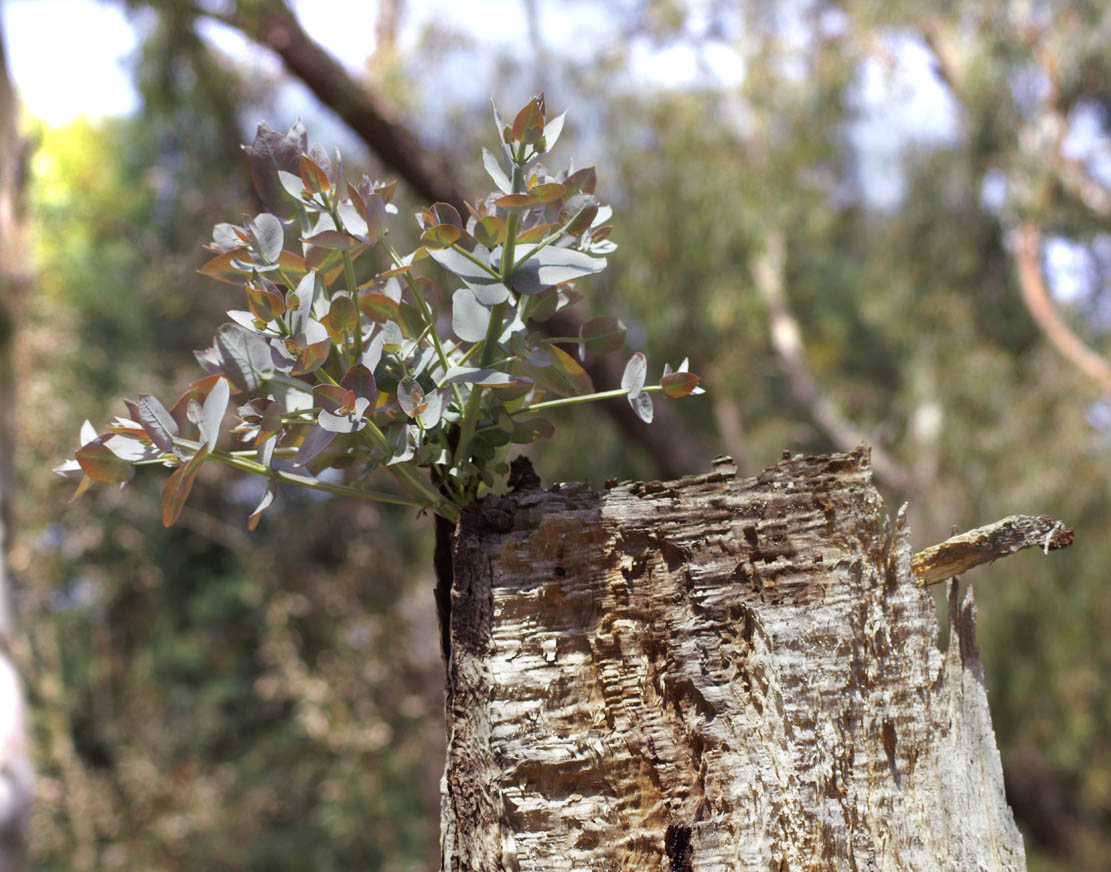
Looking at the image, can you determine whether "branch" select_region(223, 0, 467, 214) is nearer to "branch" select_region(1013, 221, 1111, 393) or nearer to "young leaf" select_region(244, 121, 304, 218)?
"young leaf" select_region(244, 121, 304, 218)

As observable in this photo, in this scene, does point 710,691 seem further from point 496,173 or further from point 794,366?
point 794,366

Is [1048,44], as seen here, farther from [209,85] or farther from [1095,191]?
[209,85]

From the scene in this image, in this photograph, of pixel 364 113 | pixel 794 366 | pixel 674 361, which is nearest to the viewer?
pixel 364 113

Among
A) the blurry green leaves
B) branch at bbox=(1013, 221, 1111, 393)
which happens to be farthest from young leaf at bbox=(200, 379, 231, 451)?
branch at bbox=(1013, 221, 1111, 393)

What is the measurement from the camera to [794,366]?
4.08 meters

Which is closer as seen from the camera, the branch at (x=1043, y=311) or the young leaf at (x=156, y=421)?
the young leaf at (x=156, y=421)

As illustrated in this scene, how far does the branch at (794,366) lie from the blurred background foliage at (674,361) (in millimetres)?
19

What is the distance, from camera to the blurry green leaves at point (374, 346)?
1.62 ft

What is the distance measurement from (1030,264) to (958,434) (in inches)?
27.6

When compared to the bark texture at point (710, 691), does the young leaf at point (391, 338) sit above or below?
above

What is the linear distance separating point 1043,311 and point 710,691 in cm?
360

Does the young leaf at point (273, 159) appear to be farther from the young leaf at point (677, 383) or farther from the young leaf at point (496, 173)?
the young leaf at point (677, 383)

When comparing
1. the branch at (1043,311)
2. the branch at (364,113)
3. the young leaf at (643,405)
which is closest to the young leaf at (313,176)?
the young leaf at (643,405)

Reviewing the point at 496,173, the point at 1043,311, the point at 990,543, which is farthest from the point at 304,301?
the point at 1043,311
